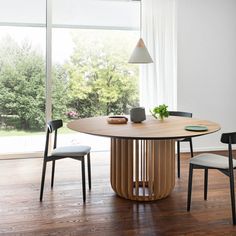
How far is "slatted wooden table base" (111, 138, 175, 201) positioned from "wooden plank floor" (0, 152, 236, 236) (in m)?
0.12

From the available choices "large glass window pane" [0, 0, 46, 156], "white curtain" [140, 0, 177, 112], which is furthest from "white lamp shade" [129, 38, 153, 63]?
"large glass window pane" [0, 0, 46, 156]

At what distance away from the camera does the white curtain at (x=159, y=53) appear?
5383mm

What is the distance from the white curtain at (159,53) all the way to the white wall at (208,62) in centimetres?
11

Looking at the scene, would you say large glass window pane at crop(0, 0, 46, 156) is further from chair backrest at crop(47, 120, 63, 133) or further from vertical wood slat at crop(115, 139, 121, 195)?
vertical wood slat at crop(115, 139, 121, 195)

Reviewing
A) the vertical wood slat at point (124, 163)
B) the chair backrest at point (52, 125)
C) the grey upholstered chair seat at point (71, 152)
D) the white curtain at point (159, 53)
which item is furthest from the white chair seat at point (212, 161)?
the white curtain at point (159, 53)

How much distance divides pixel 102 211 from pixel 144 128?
840 mm

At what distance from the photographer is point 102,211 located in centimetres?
316

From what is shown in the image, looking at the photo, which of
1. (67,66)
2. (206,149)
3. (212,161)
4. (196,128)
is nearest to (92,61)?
(67,66)

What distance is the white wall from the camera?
18.1ft

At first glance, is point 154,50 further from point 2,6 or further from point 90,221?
point 90,221

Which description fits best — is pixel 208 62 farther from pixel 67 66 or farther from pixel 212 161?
pixel 212 161

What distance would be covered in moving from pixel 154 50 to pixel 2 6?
2.34 meters

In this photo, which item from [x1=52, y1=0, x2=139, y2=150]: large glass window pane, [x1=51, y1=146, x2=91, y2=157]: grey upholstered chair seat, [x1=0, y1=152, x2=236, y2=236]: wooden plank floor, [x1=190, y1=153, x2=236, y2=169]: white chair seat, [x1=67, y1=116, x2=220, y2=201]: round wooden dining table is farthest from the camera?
[x1=52, y1=0, x2=139, y2=150]: large glass window pane

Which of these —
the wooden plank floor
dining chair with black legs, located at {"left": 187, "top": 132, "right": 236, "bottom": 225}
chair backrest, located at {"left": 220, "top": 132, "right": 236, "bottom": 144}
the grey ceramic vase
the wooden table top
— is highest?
the grey ceramic vase
